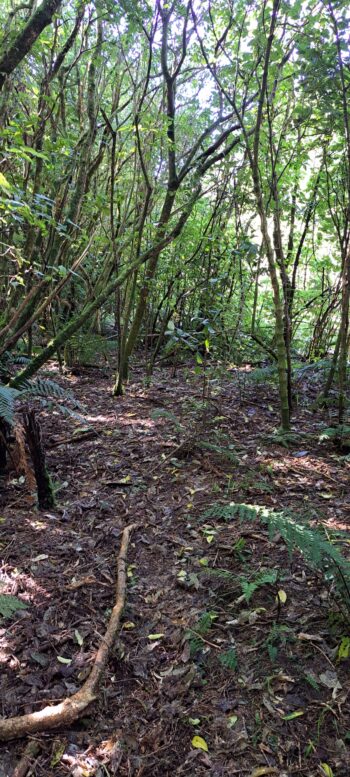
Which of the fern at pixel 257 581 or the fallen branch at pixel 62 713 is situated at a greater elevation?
the fern at pixel 257 581

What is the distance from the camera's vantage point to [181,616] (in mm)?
2484

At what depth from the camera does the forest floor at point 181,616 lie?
5.96 feet

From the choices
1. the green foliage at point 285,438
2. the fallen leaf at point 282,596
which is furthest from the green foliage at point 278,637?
the green foliage at point 285,438

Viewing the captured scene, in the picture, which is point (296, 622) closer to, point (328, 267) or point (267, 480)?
point (267, 480)

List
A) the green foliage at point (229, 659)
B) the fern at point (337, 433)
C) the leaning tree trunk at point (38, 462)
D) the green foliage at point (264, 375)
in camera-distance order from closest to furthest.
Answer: the green foliage at point (229, 659) → the leaning tree trunk at point (38, 462) → the fern at point (337, 433) → the green foliage at point (264, 375)

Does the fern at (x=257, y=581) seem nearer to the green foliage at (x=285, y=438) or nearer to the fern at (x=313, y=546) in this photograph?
the fern at (x=313, y=546)

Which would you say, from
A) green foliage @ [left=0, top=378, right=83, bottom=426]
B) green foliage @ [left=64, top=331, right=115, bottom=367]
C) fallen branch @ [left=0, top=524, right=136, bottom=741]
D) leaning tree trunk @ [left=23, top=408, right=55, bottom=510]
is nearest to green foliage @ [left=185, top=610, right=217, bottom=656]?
fallen branch @ [left=0, top=524, right=136, bottom=741]

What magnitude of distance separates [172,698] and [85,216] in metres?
5.97

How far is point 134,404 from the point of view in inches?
224

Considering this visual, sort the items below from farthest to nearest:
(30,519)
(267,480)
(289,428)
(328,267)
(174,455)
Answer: (328,267)
(289,428)
(174,455)
(267,480)
(30,519)

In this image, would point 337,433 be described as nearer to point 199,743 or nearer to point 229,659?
point 229,659

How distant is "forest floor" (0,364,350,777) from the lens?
1.82 m

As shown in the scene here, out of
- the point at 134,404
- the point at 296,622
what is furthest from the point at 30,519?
the point at 134,404

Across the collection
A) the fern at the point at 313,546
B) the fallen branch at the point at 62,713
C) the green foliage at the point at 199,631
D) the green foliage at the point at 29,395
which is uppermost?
the fern at the point at 313,546
